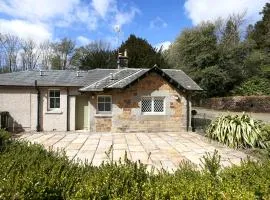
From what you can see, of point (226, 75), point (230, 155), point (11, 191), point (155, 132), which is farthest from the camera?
point (226, 75)

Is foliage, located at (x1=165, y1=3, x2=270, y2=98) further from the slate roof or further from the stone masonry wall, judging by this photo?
the stone masonry wall

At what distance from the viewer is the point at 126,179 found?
4.64 m

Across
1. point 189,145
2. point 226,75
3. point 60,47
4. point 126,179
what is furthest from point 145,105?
point 60,47

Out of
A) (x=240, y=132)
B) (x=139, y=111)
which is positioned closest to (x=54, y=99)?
(x=139, y=111)

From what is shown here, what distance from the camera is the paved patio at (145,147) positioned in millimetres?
10445

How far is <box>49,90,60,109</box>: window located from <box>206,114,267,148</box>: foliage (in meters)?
9.53

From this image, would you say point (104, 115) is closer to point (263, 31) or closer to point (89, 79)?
point (89, 79)

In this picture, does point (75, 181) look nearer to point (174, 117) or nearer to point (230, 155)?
point (230, 155)

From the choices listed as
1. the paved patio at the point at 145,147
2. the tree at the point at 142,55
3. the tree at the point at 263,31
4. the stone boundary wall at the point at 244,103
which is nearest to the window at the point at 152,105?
the paved patio at the point at 145,147

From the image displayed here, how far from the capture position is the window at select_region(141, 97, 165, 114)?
18.3 m

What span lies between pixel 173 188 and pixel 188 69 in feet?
126

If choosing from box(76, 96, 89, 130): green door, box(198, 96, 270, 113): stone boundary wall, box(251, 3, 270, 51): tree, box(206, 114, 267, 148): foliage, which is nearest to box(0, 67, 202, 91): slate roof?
box(76, 96, 89, 130): green door

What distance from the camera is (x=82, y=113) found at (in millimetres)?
19062

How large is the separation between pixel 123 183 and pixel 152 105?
13916mm
